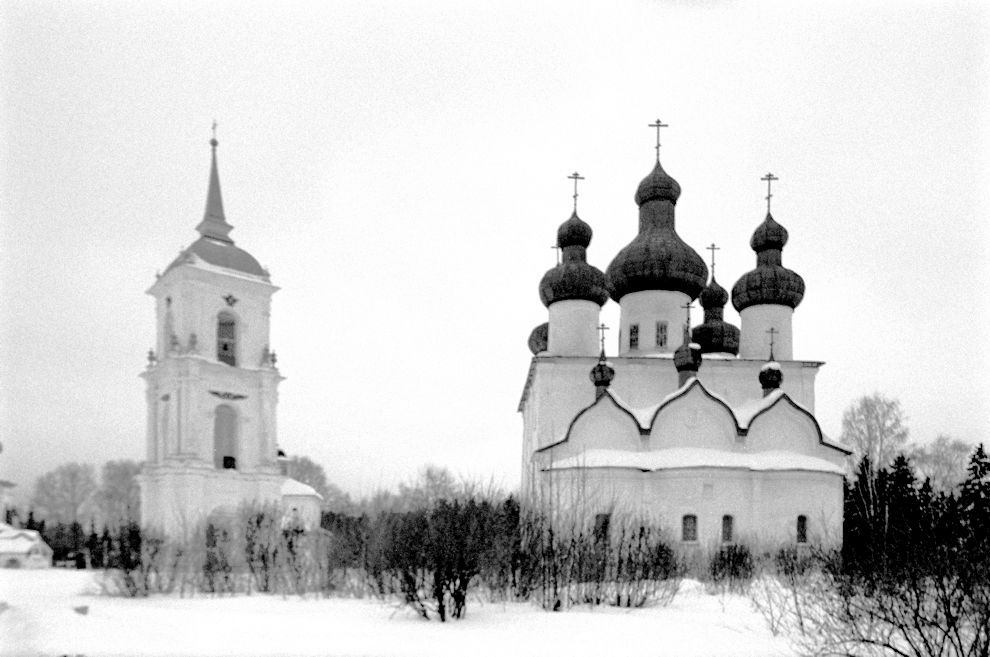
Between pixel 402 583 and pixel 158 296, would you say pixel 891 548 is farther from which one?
pixel 158 296

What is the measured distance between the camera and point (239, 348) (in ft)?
85.4

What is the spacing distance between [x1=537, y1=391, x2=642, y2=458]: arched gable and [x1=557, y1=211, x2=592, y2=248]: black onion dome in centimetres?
671

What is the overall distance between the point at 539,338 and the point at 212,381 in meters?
12.3

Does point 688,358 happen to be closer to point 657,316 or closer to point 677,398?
point 677,398

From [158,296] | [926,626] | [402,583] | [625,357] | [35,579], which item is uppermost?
[158,296]

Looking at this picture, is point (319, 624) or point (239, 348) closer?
point (319, 624)

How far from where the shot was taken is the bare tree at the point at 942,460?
3675 centimetres

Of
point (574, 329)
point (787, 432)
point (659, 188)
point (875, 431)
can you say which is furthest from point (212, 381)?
point (875, 431)

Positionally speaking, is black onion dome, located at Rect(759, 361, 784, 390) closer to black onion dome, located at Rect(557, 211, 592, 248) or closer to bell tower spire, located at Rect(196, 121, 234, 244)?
black onion dome, located at Rect(557, 211, 592, 248)

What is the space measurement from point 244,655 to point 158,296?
65.3 feet

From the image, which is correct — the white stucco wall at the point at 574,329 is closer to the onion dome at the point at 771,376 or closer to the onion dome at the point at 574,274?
the onion dome at the point at 574,274

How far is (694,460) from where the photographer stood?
884 inches

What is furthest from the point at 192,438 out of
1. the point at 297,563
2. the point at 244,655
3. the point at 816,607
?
the point at 816,607

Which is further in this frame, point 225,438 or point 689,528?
point 225,438
